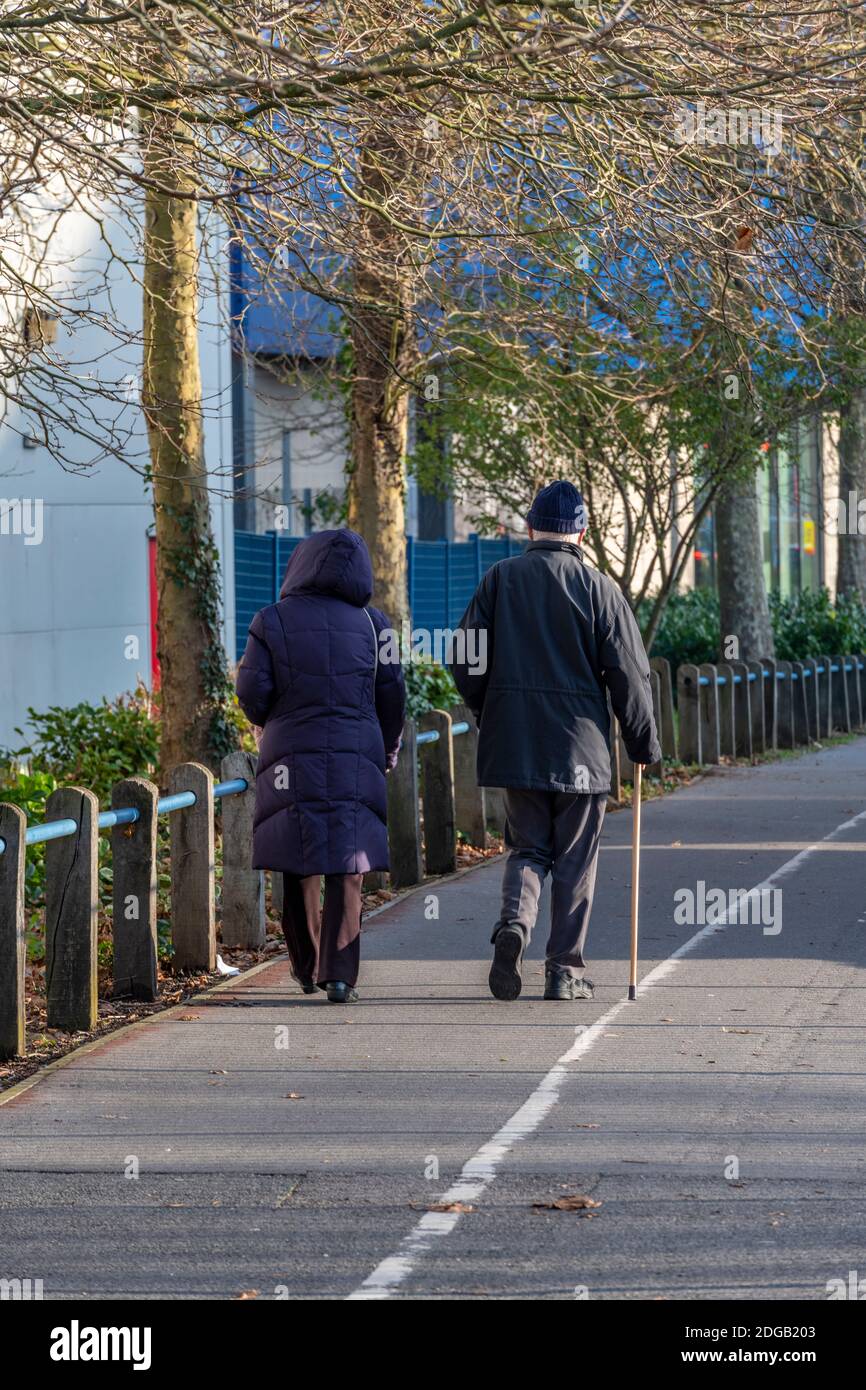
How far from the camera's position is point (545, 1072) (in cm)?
685

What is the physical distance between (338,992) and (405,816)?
9.88 feet

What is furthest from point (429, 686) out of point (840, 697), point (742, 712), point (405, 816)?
point (840, 697)

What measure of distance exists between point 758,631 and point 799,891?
41.3ft

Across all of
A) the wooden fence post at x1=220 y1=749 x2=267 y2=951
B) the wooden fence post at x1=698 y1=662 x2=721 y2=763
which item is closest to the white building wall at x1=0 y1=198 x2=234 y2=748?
the wooden fence post at x1=698 y1=662 x2=721 y2=763

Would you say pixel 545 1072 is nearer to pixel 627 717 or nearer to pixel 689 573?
pixel 627 717

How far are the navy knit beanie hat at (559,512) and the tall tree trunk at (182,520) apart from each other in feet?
10.9

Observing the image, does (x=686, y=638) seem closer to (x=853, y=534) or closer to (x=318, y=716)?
(x=853, y=534)

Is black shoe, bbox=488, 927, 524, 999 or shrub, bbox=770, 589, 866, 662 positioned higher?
shrub, bbox=770, 589, 866, 662

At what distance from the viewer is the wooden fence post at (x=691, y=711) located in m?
18.6

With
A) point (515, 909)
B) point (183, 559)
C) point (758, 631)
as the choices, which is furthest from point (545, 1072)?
point (758, 631)

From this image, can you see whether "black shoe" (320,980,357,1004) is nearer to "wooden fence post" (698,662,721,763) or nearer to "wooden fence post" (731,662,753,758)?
"wooden fence post" (698,662,721,763)

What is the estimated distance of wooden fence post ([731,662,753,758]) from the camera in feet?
64.7

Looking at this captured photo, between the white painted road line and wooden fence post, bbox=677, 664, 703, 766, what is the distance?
32.4 ft

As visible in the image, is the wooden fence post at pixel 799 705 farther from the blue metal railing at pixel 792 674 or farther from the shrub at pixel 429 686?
the shrub at pixel 429 686
